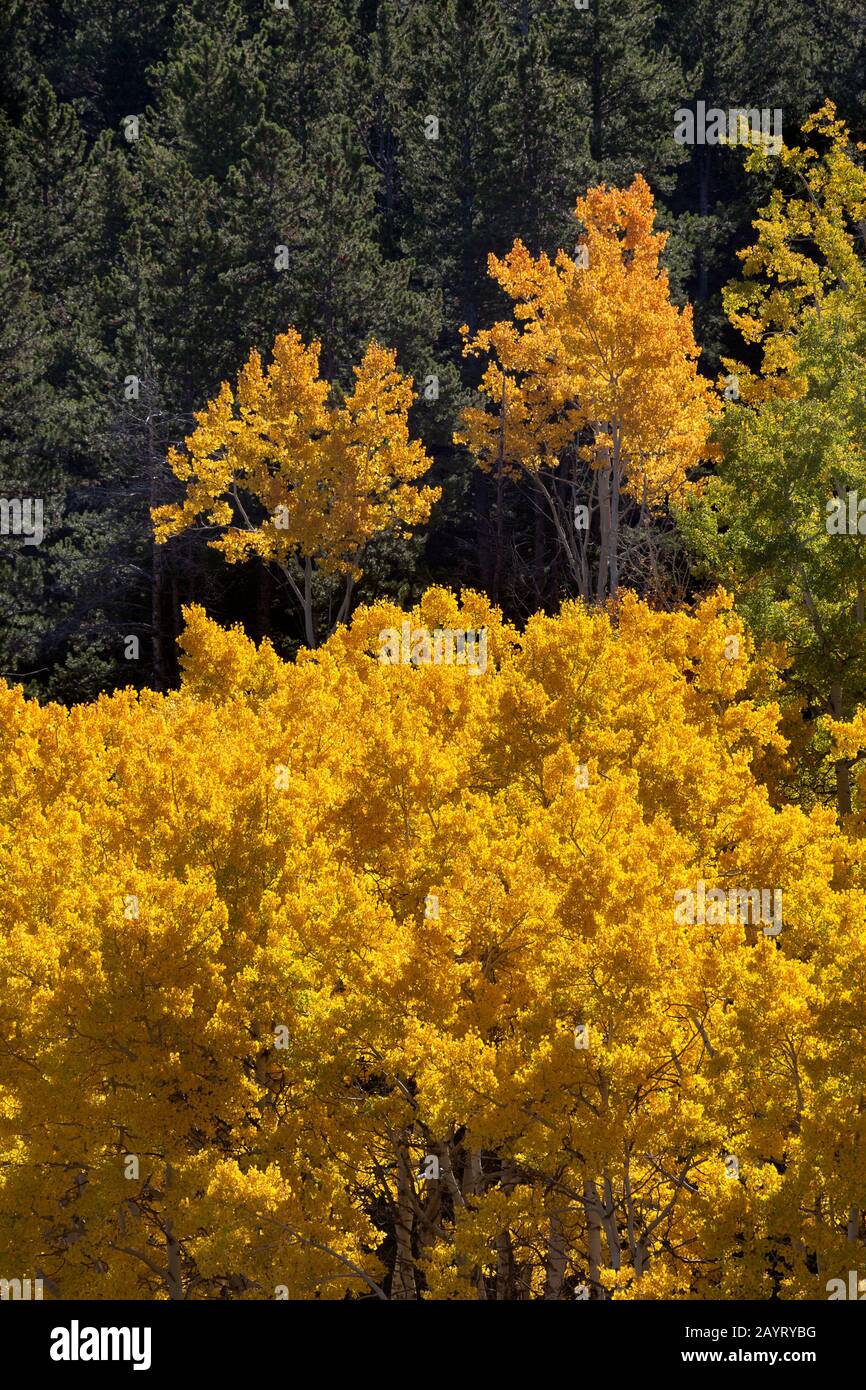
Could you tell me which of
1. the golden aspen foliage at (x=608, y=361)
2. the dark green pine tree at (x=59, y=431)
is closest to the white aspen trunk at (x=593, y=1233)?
the golden aspen foliage at (x=608, y=361)

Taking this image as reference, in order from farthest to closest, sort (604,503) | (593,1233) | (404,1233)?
(604,503)
(404,1233)
(593,1233)

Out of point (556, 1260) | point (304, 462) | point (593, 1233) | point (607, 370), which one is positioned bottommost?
point (556, 1260)

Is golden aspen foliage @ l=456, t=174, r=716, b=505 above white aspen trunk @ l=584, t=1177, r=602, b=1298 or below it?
above

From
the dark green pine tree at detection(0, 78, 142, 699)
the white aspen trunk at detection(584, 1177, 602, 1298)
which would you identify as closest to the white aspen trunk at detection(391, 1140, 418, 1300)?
the white aspen trunk at detection(584, 1177, 602, 1298)

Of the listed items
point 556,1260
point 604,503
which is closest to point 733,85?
point 604,503

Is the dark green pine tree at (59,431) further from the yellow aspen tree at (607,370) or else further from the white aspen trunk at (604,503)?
the white aspen trunk at (604,503)

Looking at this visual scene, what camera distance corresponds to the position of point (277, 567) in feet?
173

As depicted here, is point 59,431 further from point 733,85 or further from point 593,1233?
point 593,1233

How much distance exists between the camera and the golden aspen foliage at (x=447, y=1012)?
677 inches

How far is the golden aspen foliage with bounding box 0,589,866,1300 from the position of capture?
17.2 m

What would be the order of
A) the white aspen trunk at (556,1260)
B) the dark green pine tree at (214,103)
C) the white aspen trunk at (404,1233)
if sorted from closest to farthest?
the white aspen trunk at (556,1260) → the white aspen trunk at (404,1233) → the dark green pine tree at (214,103)

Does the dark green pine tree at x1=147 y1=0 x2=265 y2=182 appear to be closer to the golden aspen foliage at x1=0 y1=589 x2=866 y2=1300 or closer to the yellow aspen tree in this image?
the yellow aspen tree

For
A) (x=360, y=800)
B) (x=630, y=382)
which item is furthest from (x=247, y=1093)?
(x=630, y=382)

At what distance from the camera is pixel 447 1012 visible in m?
19.0
